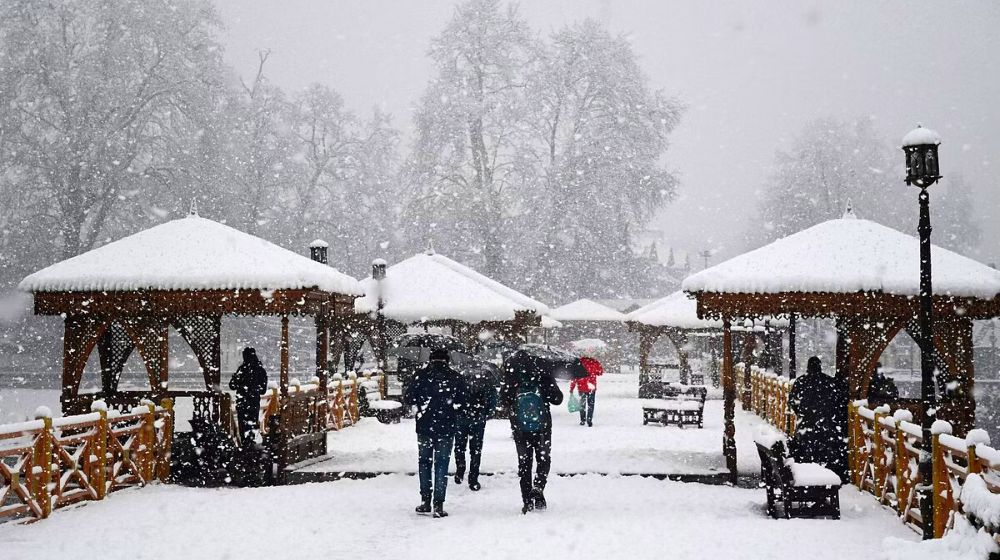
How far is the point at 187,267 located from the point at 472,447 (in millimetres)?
4761

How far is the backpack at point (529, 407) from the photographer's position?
8953 millimetres

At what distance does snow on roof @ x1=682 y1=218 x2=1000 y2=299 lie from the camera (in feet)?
36.5

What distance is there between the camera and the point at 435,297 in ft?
67.2

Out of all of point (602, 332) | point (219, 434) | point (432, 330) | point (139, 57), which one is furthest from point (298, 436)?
point (432, 330)

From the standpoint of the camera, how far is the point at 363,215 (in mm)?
42500

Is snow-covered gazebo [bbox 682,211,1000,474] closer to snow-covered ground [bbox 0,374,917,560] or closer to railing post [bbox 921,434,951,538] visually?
→ snow-covered ground [bbox 0,374,917,560]

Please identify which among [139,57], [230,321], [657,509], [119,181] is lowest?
[657,509]

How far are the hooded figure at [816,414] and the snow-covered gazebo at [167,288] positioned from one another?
6.40m

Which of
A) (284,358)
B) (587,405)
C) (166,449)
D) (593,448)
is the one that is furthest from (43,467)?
(587,405)

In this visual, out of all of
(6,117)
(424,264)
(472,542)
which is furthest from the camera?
(6,117)

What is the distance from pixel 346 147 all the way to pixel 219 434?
31.8 metres

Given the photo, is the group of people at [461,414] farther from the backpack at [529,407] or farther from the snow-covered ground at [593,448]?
the snow-covered ground at [593,448]

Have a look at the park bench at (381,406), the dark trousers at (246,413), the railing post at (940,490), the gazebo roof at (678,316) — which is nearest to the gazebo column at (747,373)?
the gazebo roof at (678,316)

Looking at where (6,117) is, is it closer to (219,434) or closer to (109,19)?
(109,19)
